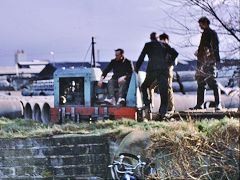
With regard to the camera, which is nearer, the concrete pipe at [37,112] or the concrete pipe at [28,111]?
the concrete pipe at [37,112]

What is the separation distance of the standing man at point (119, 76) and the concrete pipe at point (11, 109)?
5.55 metres

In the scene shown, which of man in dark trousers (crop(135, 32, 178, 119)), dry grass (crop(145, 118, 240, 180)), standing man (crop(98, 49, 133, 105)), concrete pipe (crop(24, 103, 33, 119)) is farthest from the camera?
concrete pipe (crop(24, 103, 33, 119))

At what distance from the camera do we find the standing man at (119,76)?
1026cm

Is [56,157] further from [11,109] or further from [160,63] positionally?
[11,109]

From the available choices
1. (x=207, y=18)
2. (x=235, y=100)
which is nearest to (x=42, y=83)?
(x=235, y=100)

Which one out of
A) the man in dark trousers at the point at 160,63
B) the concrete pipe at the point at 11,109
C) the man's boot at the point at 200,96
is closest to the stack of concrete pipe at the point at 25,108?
the concrete pipe at the point at 11,109

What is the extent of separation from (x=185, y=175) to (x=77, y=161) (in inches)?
105

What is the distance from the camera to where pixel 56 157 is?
8.00 meters

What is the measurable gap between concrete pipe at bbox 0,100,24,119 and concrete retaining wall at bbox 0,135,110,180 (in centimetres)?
689

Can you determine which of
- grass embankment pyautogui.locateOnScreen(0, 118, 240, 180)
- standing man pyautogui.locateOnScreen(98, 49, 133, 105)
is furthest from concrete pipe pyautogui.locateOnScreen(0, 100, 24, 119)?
grass embankment pyautogui.locateOnScreen(0, 118, 240, 180)

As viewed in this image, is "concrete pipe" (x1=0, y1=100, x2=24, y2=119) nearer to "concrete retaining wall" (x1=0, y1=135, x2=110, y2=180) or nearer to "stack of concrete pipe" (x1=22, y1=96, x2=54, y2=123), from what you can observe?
"stack of concrete pipe" (x1=22, y1=96, x2=54, y2=123)

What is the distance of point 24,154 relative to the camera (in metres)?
8.15

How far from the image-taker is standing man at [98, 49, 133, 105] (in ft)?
33.7

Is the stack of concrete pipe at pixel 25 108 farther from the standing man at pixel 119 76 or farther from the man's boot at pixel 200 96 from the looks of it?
the man's boot at pixel 200 96
